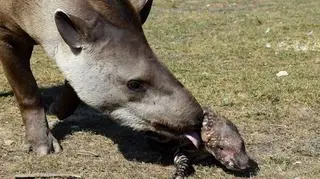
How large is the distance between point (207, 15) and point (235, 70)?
5.68 metres

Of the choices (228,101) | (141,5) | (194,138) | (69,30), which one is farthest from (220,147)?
(228,101)

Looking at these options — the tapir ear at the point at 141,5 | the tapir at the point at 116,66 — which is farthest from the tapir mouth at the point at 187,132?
the tapir ear at the point at 141,5

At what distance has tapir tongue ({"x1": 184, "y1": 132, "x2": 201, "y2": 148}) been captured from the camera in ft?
16.3

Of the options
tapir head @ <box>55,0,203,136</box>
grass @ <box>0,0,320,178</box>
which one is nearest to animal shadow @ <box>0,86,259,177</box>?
grass @ <box>0,0,320,178</box>

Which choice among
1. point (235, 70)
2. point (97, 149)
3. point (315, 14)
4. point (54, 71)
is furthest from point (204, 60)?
point (315, 14)

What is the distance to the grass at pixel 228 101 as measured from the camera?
17.4 ft

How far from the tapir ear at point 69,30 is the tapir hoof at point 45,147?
3.80ft

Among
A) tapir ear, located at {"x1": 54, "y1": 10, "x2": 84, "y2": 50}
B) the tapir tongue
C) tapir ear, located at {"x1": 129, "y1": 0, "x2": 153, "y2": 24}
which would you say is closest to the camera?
tapir ear, located at {"x1": 54, "y1": 10, "x2": 84, "y2": 50}

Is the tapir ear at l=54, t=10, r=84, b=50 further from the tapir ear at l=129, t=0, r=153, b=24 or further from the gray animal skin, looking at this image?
the gray animal skin

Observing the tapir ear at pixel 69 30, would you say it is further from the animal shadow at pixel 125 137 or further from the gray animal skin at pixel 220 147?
the gray animal skin at pixel 220 147

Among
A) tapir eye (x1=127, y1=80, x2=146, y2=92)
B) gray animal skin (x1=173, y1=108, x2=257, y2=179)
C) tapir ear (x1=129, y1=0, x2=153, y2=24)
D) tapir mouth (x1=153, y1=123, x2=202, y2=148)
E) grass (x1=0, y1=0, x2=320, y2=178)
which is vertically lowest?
grass (x1=0, y1=0, x2=320, y2=178)

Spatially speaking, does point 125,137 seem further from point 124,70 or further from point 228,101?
point 228,101

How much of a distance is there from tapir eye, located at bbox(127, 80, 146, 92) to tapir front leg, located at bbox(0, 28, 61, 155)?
1.17 m

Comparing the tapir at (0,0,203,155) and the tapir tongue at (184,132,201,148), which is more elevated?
the tapir at (0,0,203,155)
